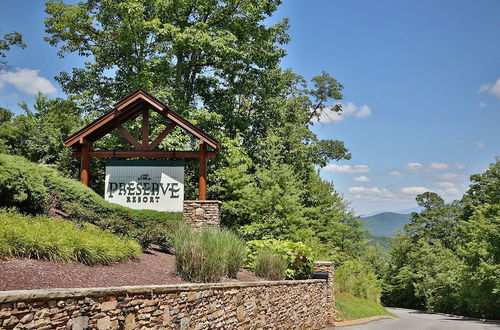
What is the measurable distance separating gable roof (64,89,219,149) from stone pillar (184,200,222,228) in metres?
2.08

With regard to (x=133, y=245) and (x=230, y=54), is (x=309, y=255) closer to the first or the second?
(x=133, y=245)

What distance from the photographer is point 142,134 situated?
16922 millimetres

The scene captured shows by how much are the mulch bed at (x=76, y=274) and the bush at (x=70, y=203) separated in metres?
2.53

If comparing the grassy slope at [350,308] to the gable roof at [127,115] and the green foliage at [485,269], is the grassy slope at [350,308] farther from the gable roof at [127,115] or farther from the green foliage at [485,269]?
the green foliage at [485,269]

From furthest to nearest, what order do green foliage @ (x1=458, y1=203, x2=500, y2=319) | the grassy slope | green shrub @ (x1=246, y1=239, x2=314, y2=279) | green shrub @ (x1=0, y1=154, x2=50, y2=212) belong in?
green foliage @ (x1=458, y1=203, x2=500, y2=319) → the grassy slope → green shrub @ (x1=246, y1=239, x2=314, y2=279) → green shrub @ (x1=0, y1=154, x2=50, y2=212)

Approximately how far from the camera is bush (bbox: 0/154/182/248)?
10.4m

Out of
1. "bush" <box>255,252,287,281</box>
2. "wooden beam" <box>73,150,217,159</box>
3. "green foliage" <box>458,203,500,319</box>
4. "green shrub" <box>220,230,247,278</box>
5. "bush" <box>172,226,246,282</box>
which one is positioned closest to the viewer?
"bush" <box>172,226,246,282</box>

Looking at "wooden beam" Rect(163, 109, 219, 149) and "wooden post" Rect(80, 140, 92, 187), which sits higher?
"wooden beam" Rect(163, 109, 219, 149)

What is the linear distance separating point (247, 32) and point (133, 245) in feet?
65.1

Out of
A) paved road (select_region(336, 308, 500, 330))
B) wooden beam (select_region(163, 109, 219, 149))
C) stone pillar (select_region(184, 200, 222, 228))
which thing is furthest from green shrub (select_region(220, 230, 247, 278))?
paved road (select_region(336, 308, 500, 330))

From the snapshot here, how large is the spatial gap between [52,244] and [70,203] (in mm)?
6068

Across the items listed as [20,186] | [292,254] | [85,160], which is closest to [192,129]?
[85,160]

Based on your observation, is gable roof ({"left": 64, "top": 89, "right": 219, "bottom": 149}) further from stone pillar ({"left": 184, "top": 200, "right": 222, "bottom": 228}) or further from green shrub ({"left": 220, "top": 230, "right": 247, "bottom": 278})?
green shrub ({"left": 220, "top": 230, "right": 247, "bottom": 278})

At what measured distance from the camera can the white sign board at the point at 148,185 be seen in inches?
636
